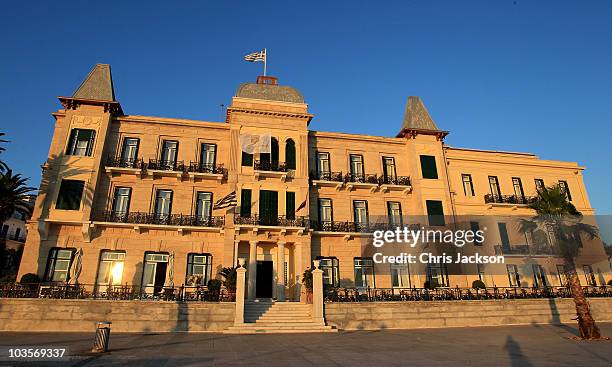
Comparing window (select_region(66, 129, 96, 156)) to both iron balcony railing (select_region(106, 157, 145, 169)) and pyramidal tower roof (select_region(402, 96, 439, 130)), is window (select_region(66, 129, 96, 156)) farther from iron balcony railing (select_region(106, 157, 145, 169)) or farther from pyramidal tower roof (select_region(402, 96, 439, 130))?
pyramidal tower roof (select_region(402, 96, 439, 130))

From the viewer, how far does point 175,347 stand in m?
12.4

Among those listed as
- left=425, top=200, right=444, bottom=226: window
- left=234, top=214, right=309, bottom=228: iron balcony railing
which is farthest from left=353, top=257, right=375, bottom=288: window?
left=425, top=200, right=444, bottom=226: window

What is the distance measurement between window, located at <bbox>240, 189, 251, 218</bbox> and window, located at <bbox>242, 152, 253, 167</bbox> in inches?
75.2

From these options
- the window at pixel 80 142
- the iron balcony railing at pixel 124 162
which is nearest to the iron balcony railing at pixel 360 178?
the iron balcony railing at pixel 124 162

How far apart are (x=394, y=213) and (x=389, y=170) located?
11.8ft

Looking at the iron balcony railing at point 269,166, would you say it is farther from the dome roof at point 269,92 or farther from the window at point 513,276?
the window at point 513,276

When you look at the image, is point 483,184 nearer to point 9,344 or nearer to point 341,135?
point 341,135

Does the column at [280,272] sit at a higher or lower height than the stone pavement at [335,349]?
higher

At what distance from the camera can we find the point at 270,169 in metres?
24.7

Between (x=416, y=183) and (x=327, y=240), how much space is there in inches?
333

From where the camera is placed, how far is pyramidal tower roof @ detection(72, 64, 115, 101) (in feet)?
79.5

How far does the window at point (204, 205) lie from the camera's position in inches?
945

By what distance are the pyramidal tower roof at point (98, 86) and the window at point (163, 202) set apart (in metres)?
7.50

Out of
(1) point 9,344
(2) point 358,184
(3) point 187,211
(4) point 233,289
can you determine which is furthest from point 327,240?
(1) point 9,344
